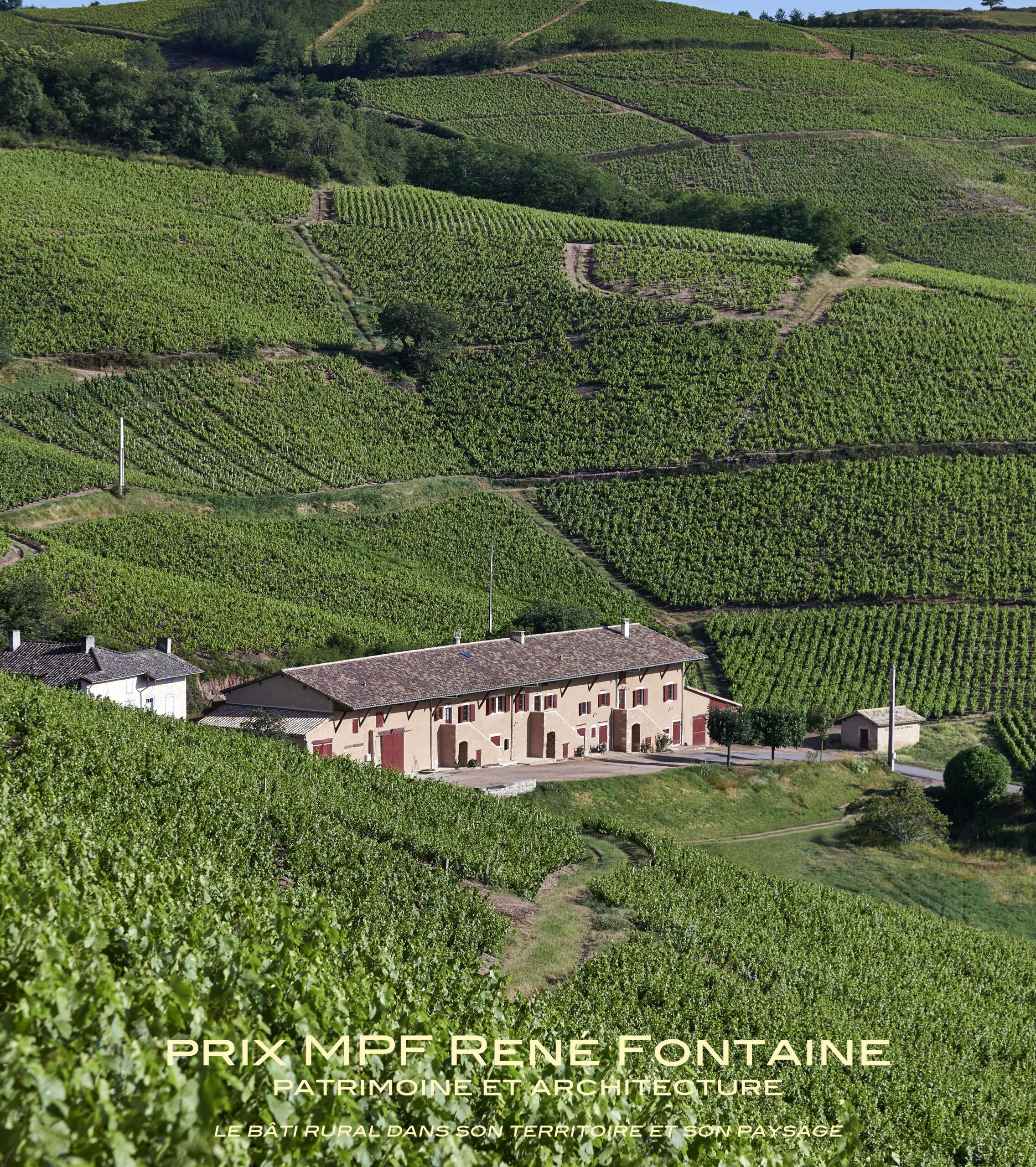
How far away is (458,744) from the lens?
44.6m

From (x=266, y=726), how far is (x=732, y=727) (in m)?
19.4

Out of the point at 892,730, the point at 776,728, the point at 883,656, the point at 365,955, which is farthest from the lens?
the point at 883,656

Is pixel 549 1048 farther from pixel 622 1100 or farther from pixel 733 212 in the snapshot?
pixel 733 212

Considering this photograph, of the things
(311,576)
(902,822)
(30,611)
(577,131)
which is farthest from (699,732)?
(577,131)

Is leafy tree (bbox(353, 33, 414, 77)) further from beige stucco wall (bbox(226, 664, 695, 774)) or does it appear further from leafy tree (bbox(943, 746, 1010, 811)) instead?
leafy tree (bbox(943, 746, 1010, 811))

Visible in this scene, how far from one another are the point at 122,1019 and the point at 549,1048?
5.70 meters

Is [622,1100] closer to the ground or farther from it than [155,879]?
closer to the ground

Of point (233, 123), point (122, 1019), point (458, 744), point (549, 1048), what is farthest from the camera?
point (233, 123)

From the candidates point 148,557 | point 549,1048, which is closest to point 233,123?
point 148,557

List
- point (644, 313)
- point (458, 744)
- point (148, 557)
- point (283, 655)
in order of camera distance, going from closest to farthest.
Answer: point (458, 744)
point (283, 655)
point (148, 557)
point (644, 313)

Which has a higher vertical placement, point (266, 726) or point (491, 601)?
point (491, 601)

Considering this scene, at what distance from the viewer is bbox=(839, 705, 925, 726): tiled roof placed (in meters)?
51.4

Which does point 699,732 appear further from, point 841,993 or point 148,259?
point 148,259

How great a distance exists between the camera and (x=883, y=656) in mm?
59281
